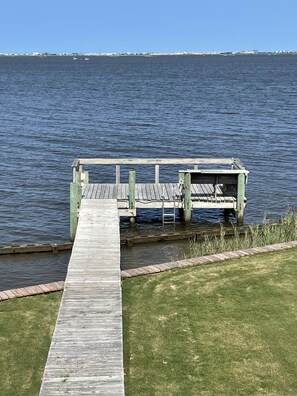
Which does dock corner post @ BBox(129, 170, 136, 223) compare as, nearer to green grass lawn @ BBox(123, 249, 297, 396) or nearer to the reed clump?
the reed clump

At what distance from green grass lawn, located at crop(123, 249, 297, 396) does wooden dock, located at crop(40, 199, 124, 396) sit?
13.2 inches

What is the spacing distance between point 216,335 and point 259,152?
2558 cm

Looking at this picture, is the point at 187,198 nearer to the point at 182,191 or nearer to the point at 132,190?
the point at 182,191

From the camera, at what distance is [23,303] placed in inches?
424

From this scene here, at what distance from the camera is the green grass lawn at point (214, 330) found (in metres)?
8.13

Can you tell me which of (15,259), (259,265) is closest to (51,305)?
(259,265)

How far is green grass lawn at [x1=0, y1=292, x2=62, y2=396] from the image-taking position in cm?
818

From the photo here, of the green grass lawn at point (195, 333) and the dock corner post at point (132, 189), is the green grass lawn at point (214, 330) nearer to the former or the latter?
the green grass lawn at point (195, 333)

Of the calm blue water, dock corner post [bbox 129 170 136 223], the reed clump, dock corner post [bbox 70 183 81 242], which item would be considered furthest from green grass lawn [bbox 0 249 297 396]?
dock corner post [bbox 129 170 136 223]

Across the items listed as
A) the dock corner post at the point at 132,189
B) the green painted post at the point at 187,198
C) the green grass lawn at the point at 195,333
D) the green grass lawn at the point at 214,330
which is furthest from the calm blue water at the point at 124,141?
the green grass lawn at the point at 214,330

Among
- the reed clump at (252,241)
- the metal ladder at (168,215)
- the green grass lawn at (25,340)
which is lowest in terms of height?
the metal ladder at (168,215)

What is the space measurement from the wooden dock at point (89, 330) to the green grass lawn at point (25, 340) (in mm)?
369

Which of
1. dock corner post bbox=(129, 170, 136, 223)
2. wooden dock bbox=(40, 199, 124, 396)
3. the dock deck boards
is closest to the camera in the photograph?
wooden dock bbox=(40, 199, 124, 396)

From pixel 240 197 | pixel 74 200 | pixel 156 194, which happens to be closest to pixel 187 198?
pixel 156 194
